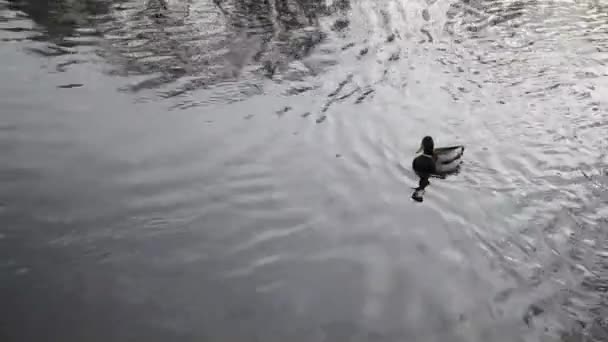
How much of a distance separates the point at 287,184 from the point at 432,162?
2484 millimetres

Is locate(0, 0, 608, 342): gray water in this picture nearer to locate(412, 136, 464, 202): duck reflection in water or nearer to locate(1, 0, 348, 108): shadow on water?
locate(1, 0, 348, 108): shadow on water

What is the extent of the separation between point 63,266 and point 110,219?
1.09 metres

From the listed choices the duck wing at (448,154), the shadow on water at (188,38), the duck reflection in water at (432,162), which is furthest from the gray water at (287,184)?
the duck wing at (448,154)

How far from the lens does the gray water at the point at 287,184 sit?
7121 mm

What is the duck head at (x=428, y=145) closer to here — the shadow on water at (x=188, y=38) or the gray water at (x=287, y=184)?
the gray water at (x=287, y=184)

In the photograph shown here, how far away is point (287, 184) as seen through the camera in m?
9.56

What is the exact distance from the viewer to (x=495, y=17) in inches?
720

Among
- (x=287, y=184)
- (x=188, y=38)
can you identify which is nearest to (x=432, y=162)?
(x=287, y=184)

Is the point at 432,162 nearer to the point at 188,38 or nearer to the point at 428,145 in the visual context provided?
the point at 428,145

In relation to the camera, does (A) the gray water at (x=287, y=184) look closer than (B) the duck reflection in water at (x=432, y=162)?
Yes

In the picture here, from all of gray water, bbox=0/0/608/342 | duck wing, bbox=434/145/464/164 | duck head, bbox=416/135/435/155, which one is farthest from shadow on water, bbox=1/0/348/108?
duck wing, bbox=434/145/464/164

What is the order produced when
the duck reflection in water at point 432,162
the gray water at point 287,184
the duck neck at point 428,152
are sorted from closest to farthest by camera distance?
the gray water at point 287,184, the duck reflection in water at point 432,162, the duck neck at point 428,152

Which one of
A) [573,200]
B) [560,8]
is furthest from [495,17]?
[573,200]

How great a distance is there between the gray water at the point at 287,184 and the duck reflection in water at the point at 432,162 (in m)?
0.22
